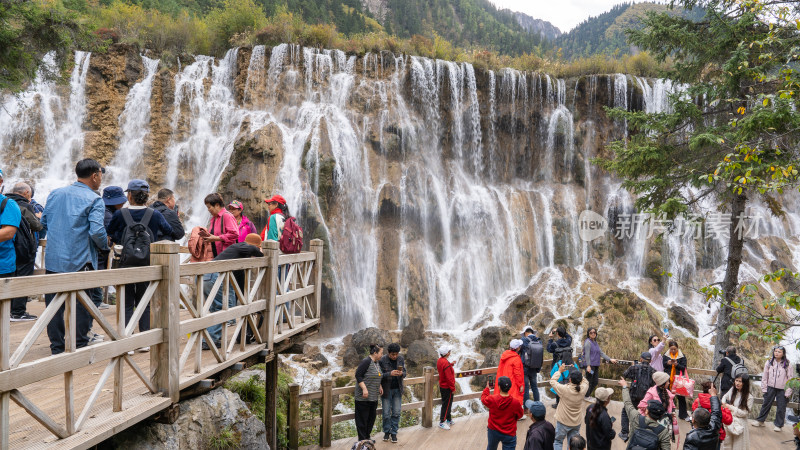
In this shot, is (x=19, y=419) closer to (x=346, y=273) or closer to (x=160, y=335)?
(x=160, y=335)

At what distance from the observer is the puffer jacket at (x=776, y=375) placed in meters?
9.11

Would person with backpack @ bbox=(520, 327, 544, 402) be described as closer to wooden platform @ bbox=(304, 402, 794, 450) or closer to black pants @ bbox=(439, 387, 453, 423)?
wooden platform @ bbox=(304, 402, 794, 450)

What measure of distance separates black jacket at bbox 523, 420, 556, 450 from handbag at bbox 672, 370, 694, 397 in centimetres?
474

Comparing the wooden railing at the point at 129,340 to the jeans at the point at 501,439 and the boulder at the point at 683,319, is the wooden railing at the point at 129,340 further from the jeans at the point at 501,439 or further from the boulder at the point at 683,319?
the boulder at the point at 683,319

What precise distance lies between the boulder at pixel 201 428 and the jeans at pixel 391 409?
8.48 feet

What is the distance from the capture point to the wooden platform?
26.4ft

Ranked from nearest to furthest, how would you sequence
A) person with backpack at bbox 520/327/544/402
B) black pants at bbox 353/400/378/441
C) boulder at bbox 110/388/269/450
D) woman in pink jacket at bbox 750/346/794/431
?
boulder at bbox 110/388/269/450 → black pants at bbox 353/400/378/441 → person with backpack at bbox 520/327/544/402 → woman in pink jacket at bbox 750/346/794/431

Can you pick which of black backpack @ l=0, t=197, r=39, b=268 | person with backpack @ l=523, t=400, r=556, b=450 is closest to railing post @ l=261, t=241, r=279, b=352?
black backpack @ l=0, t=197, r=39, b=268

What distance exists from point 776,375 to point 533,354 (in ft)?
16.0

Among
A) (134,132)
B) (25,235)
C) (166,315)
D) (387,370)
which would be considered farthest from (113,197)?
(134,132)

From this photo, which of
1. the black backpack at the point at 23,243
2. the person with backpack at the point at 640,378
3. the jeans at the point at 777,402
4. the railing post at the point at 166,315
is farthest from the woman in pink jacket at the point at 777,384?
the black backpack at the point at 23,243

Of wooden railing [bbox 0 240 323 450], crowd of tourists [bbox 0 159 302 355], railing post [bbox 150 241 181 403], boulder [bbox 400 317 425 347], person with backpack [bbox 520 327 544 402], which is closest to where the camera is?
wooden railing [bbox 0 240 323 450]

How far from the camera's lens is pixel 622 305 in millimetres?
19047

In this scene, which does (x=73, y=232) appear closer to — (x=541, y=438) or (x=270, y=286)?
(x=270, y=286)
